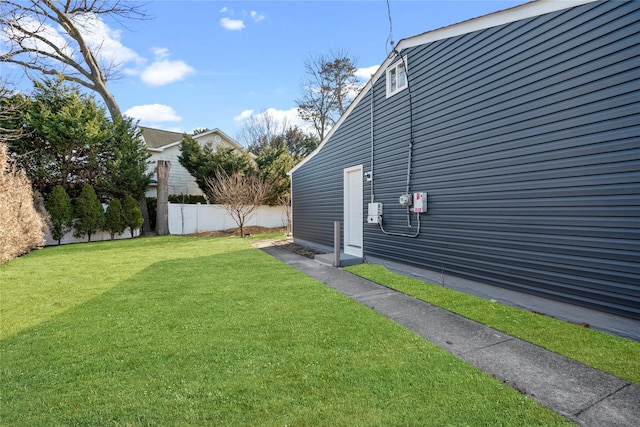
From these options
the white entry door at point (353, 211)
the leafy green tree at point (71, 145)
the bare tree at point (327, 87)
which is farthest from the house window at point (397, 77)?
the bare tree at point (327, 87)

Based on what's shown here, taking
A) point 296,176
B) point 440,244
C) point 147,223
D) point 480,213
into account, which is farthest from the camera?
point 147,223

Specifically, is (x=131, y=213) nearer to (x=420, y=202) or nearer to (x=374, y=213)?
(x=374, y=213)

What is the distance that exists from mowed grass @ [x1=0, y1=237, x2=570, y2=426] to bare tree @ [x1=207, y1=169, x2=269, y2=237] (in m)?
9.33

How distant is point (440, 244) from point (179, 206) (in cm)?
1338

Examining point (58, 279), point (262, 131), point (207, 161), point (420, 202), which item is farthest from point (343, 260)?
point (262, 131)

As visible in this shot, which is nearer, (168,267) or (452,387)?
(452,387)

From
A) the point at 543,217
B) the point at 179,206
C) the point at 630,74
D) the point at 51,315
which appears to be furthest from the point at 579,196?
the point at 179,206

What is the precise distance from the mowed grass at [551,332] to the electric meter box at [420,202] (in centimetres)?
152

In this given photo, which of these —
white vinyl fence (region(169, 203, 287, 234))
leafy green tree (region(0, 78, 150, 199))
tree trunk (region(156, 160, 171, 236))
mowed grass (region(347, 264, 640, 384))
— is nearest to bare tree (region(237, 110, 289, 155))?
white vinyl fence (region(169, 203, 287, 234))

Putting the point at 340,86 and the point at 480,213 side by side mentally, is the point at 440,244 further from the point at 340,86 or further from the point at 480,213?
the point at 340,86

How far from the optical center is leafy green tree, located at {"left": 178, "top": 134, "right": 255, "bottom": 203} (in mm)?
16000

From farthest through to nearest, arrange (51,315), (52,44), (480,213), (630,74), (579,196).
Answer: (52,44), (480,213), (51,315), (579,196), (630,74)

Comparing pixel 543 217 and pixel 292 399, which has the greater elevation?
pixel 543 217

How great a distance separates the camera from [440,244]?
511 cm
